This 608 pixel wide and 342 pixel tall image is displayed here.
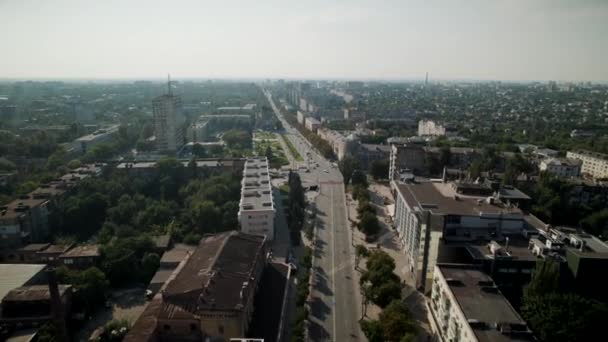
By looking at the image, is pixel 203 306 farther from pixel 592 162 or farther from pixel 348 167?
pixel 592 162

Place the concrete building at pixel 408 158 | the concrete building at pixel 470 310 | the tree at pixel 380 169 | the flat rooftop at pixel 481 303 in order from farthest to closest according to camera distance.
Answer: the tree at pixel 380 169 < the concrete building at pixel 408 158 < the flat rooftop at pixel 481 303 < the concrete building at pixel 470 310

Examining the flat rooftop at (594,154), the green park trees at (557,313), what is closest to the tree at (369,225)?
the green park trees at (557,313)

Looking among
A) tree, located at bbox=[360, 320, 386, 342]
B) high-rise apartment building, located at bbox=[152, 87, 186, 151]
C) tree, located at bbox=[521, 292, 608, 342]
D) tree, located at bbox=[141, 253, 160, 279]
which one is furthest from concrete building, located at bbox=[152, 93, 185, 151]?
tree, located at bbox=[521, 292, 608, 342]

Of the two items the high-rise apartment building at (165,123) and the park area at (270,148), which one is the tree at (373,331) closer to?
the park area at (270,148)

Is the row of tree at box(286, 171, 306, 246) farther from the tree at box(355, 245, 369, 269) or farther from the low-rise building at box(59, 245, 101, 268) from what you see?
the low-rise building at box(59, 245, 101, 268)

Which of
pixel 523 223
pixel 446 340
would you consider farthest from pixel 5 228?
pixel 523 223
